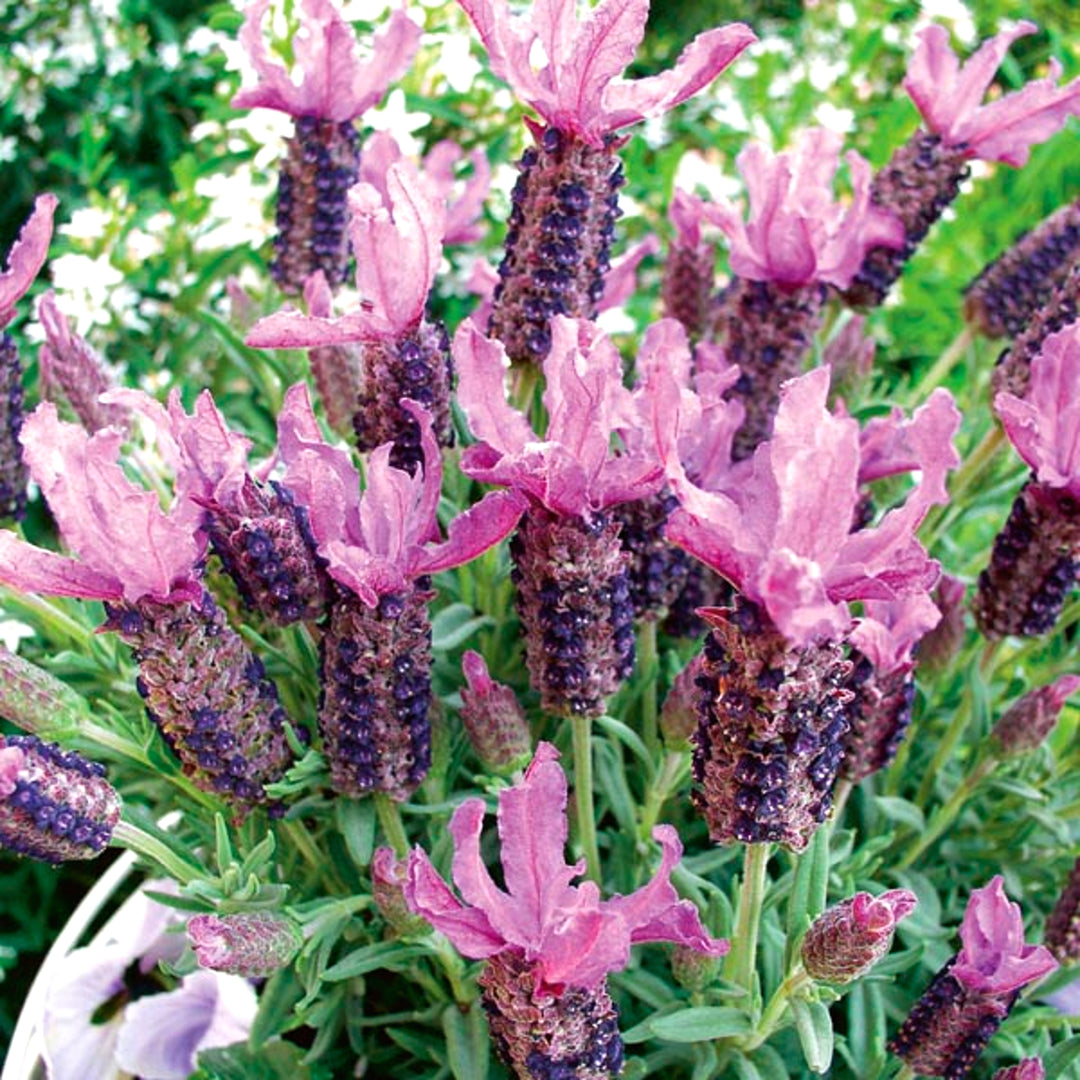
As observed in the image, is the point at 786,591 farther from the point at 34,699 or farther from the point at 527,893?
the point at 34,699

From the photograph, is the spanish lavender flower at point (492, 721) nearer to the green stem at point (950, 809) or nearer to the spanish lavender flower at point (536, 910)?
the spanish lavender flower at point (536, 910)

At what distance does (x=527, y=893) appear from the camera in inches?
24.3

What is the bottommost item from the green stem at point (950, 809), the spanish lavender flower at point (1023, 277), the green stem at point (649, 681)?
the green stem at point (950, 809)

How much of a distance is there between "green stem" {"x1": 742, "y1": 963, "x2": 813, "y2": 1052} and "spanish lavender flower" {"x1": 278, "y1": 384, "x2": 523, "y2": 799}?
231mm

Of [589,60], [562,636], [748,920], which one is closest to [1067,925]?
[748,920]

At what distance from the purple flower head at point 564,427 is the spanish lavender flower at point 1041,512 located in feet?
0.69

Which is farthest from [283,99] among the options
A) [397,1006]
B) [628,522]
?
[397,1006]

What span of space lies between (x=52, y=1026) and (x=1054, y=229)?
3.21 feet

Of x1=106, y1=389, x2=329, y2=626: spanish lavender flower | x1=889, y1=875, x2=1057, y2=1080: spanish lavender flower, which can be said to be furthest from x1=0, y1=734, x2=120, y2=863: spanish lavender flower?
x1=889, y1=875, x2=1057, y2=1080: spanish lavender flower

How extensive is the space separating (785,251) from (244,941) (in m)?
0.55

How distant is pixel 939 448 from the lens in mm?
664

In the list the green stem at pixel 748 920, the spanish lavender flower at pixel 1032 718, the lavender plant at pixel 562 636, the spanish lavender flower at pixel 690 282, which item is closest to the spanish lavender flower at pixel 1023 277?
the lavender plant at pixel 562 636

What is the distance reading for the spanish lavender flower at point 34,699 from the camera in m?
0.71

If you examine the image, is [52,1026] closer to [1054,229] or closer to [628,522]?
[628,522]
